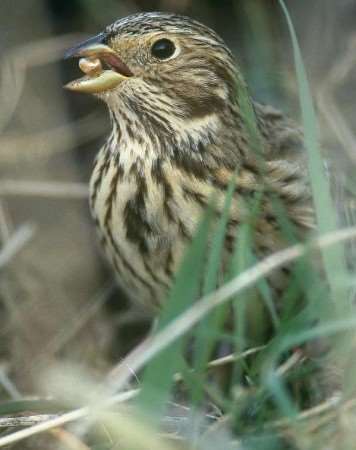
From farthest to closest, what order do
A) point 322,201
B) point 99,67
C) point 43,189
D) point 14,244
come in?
1. point 43,189
2. point 14,244
3. point 99,67
4. point 322,201

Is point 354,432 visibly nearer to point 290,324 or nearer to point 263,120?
point 290,324

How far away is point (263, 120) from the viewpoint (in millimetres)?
2799

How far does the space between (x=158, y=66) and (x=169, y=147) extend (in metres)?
0.18

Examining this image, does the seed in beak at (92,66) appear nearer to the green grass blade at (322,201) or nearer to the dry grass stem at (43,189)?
the green grass blade at (322,201)

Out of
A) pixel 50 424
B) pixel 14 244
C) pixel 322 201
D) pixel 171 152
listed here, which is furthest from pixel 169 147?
pixel 14 244

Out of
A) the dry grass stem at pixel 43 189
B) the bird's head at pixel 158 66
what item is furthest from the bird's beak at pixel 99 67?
the dry grass stem at pixel 43 189

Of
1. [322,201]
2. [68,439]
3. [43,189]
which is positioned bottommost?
[68,439]

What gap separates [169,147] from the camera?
2523 millimetres

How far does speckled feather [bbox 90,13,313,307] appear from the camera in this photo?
2.47m

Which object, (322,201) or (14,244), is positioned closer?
(322,201)

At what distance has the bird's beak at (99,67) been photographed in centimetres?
243

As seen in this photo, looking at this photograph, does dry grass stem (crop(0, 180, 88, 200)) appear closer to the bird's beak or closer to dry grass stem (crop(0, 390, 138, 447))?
the bird's beak

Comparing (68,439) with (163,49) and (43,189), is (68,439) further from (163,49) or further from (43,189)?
(43,189)

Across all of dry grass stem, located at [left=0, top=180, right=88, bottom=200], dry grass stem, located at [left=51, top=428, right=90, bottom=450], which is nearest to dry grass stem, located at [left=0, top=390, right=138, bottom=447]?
dry grass stem, located at [left=51, top=428, right=90, bottom=450]
